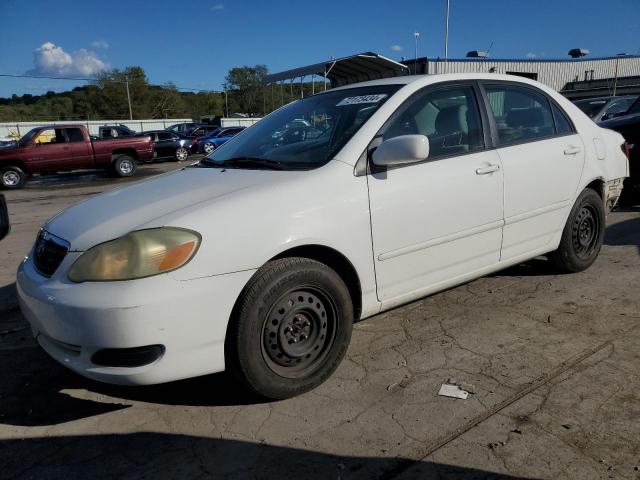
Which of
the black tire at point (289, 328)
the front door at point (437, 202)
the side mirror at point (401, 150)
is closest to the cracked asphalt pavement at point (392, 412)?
the black tire at point (289, 328)

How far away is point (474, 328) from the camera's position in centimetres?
342

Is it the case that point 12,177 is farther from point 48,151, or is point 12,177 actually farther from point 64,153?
point 64,153

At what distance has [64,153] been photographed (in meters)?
15.8

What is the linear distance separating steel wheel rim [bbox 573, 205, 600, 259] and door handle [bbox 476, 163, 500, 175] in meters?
1.25

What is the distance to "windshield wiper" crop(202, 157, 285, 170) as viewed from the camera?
302 cm

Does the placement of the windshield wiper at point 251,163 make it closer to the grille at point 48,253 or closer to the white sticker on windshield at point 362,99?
the white sticker on windshield at point 362,99

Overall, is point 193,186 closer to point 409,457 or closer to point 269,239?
point 269,239

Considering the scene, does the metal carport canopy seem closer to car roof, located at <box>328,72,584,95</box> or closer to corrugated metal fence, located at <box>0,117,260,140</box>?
car roof, located at <box>328,72,584,95</box>

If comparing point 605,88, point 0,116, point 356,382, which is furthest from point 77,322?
point 0,116

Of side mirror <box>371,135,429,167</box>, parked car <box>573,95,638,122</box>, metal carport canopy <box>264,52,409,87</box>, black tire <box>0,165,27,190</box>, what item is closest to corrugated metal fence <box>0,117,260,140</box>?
metal carport canopy <box>264,52,409,87</box>

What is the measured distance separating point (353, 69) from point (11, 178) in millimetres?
12836

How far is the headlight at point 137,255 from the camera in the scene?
226cm

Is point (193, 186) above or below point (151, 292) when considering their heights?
above

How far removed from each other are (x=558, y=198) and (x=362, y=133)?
1911mm
